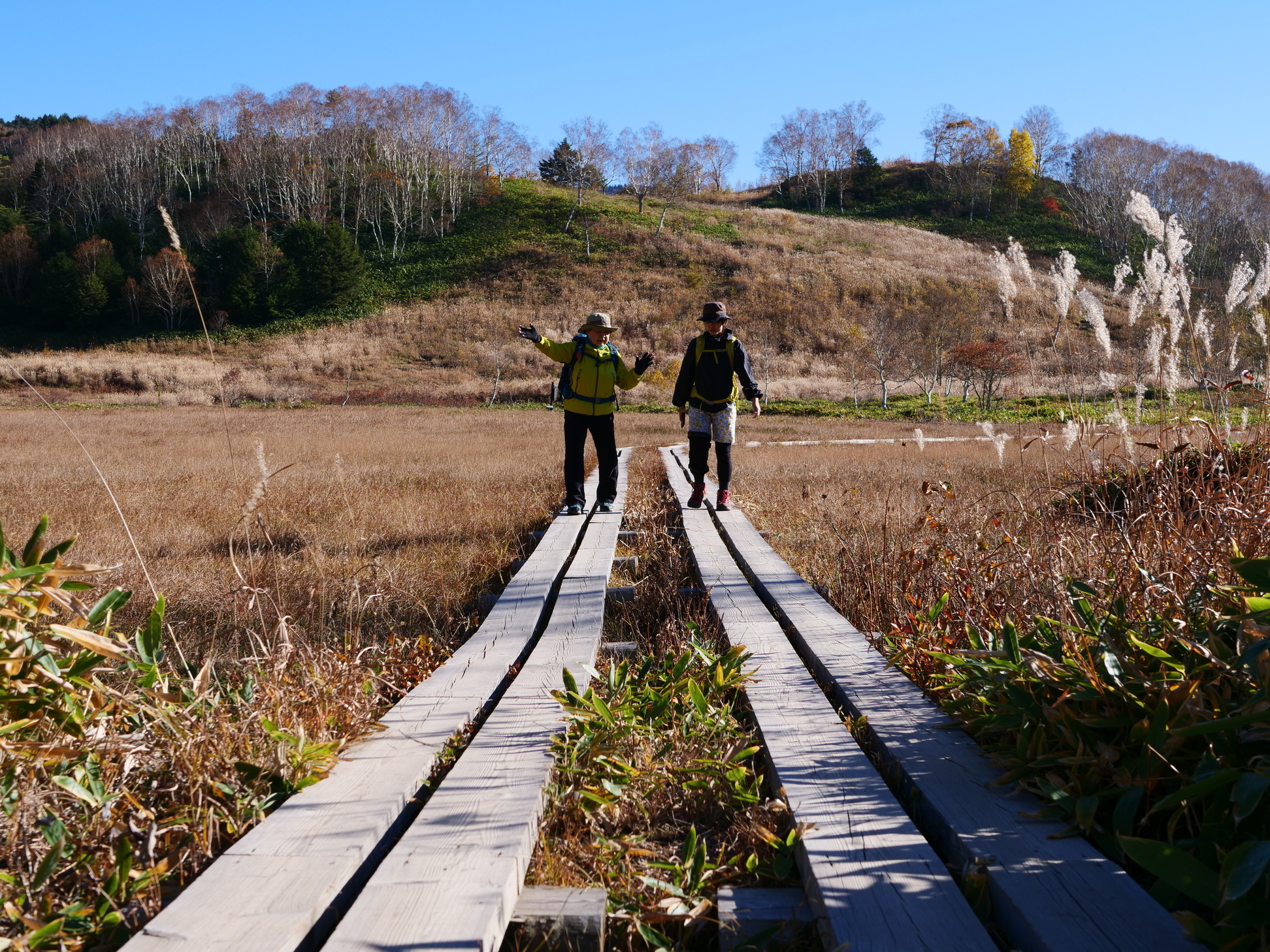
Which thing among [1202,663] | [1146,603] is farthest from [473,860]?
[1146,603]

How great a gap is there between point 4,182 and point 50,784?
103205 millimetres

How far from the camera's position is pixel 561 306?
5700cm

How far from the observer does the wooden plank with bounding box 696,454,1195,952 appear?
1693 mm

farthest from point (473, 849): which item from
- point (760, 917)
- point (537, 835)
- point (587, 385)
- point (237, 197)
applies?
point (237, 197)

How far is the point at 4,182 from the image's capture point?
261ft

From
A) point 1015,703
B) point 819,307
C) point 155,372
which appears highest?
point 819,307

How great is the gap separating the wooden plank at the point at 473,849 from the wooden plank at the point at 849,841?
0.76 metres

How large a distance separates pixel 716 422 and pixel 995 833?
6.15 meters

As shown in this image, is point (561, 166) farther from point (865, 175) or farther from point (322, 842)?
point (322, 842)

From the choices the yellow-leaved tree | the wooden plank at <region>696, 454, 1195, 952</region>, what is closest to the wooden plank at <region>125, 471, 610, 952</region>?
the wooden plank at <region>696, 454, 1195, 952</region>

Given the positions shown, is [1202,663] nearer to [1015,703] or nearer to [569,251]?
[1015,703]

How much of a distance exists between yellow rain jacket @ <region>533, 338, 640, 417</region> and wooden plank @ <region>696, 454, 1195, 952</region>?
4.46 metres

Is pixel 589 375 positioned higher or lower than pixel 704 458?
higher

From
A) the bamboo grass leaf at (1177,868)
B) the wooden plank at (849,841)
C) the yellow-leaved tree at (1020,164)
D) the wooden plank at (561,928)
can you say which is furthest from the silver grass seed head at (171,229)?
the yellow-leaved tree at (1020,164)
